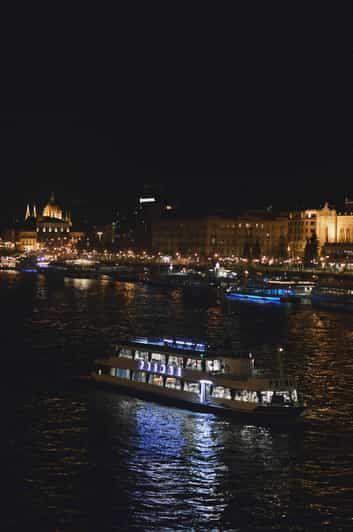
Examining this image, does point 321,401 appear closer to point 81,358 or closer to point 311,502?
point 311,502

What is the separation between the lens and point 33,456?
14672mm

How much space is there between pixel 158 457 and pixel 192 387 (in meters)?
3.65

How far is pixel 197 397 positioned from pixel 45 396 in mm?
3264

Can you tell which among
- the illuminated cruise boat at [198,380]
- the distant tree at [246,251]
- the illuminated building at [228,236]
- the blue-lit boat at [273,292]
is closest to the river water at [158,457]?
the illuminated cruise boat at [198,380]

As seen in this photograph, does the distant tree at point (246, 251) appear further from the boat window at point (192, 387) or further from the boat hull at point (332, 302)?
the boat window at point (192, 387)

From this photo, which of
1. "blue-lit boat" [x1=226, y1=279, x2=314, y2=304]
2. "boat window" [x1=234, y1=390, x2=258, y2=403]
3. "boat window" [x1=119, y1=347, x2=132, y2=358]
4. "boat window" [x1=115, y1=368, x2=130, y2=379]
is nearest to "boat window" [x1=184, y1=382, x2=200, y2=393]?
"boat window" [x1=234, y1=390, x2=258, y2=403]

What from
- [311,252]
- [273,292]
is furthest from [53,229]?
[273,292]

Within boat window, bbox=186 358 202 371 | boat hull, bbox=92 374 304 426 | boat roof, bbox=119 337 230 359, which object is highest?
boat roof, bbox=119 337 230 359

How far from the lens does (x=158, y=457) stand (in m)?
14.8

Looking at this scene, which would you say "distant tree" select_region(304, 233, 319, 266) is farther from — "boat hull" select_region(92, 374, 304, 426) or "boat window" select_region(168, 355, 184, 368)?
"boat hull" select_region(92, 374, 304, 426)

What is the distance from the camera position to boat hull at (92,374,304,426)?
55.8 ft

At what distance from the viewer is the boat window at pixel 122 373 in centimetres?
1980

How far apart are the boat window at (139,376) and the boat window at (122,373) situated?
0.59 feet

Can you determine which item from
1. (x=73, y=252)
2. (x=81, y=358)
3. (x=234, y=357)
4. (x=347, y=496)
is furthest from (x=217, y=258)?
(x=347, y=496)
